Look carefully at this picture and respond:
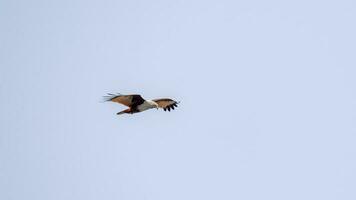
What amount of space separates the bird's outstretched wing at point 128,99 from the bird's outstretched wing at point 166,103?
2.78 m

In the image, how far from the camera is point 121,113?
290 feet

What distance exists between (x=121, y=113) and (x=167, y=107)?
3.82 meters

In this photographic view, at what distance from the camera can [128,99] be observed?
88.3 meters

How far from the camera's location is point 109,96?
87562 millimetres

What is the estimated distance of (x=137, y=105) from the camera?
88.8 m

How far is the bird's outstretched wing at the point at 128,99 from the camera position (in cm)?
8775

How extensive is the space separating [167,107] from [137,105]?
3.30 metres

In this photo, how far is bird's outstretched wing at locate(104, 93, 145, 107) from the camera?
87750 millimetres

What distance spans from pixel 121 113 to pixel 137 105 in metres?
0.78

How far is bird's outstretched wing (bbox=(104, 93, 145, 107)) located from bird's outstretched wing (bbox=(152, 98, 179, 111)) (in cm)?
278

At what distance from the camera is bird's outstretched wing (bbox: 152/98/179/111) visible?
300 feet

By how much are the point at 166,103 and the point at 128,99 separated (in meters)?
3.72

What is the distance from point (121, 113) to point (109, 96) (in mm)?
1260

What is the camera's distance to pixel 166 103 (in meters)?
91.7
